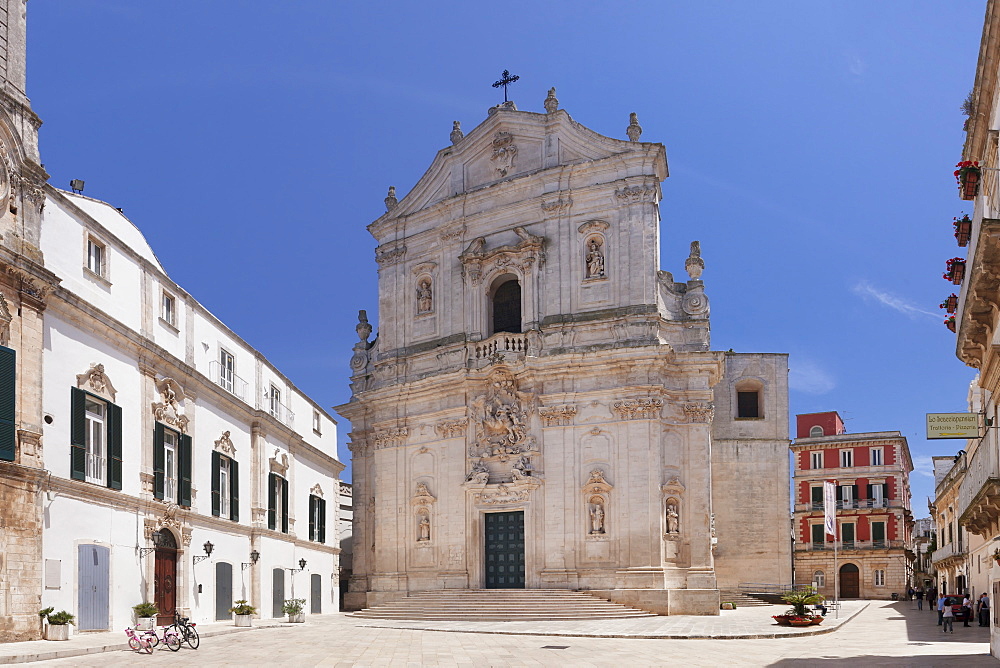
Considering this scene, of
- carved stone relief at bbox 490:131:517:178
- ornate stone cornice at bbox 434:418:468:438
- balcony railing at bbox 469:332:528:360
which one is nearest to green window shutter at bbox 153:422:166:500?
ornate stone cornice at bbox 434:418:468:438

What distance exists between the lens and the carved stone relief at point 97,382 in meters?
22.3

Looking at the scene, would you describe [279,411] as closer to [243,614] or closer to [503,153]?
[243,614]

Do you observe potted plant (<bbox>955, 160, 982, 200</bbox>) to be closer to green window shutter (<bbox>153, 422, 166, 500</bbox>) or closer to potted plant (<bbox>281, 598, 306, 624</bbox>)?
green window shutter (<bbox>153, 422, 166, 500</bbox>)

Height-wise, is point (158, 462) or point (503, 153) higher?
point (503, 153)

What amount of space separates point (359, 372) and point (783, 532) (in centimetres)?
1794

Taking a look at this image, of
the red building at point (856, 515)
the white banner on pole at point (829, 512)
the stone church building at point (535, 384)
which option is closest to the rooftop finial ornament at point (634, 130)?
the stone church building at point (535, 384)

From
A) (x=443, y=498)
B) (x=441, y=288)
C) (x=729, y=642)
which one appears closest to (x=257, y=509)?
(x=443, y=498)

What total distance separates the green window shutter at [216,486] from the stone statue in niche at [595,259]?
13.2m

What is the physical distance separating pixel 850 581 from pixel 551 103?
40950 mm

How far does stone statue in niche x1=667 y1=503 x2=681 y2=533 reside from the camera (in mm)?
32031

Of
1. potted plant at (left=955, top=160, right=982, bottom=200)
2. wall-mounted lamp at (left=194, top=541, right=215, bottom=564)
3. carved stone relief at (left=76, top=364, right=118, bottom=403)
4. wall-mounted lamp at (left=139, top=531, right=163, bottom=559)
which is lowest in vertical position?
wall-mounted lamp at (left=194, top=541, right=215, bottom=564)

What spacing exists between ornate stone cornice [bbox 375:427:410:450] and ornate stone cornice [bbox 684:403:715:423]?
32.7 feet

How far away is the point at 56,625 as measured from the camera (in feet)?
65.1

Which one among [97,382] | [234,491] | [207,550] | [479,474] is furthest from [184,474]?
[479,474]
